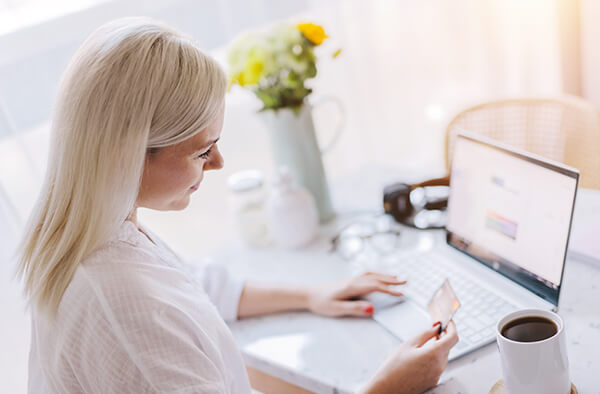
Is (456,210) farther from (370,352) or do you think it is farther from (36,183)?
(36,183)

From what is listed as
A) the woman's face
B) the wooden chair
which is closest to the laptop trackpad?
the woman's face

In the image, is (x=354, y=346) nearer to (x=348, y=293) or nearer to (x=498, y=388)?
(x=348, y=293)

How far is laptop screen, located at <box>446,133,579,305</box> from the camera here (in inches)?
39.4

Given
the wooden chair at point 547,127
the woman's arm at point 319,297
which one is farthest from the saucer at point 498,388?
the wooden chair at point 547,127

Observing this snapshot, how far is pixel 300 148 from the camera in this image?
60.5 inches

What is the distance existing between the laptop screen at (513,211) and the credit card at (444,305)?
6.7 inches

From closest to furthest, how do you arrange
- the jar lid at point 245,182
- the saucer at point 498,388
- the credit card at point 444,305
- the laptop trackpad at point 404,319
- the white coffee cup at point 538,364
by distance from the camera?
the white coffee cup at point 538,364 < the saucer at point 498,388 < the credit card at point 444,305 < the laptop trackpad at point 404,319 < the jar lid at point 245,182

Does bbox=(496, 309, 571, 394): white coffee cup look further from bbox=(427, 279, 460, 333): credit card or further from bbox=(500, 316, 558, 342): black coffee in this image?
bbox=(427, 279, 460, 333): credit card

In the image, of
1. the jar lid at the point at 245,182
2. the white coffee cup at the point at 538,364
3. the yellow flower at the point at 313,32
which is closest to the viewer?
the white coffee cup at the point at 538,364

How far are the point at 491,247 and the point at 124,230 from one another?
71 cm

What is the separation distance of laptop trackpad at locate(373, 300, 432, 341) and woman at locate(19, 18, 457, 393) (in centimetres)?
16

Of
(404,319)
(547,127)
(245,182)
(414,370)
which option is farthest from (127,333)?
(547,127)

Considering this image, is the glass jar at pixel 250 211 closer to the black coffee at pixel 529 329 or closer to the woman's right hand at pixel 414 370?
the woman's right hand at pixel 414 370

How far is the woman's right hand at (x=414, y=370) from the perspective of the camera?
0.91 metres
